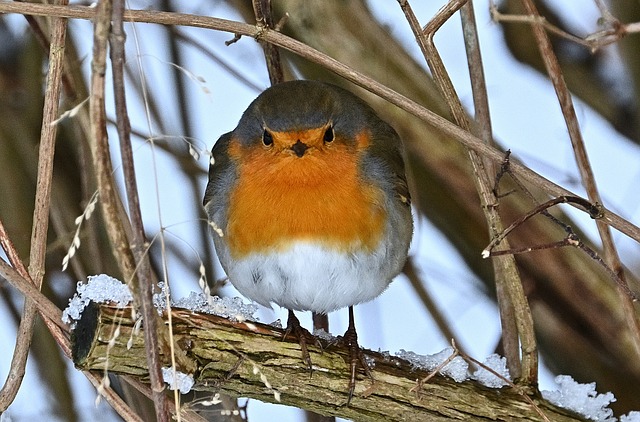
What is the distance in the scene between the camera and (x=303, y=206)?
2.61 metres

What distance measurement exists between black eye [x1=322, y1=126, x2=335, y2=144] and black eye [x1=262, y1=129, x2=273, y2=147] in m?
0.15

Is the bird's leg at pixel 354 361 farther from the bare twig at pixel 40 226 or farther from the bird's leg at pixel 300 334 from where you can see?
the bare twig at pixel 40 226

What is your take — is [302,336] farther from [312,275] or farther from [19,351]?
[19,351]

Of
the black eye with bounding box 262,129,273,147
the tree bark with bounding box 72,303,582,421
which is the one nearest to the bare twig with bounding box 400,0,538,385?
the tree bark with bounding box 72,303,582,421

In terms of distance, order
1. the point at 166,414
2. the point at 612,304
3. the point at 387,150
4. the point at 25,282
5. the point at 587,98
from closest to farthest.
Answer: the point at 166,414 < the point at 25,282 < the point at 387,150 < the point at 612,304 < the point at 587,98

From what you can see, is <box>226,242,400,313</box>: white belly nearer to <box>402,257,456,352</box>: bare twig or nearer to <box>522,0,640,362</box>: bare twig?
<box>522,0,640,362</box>: bare twig

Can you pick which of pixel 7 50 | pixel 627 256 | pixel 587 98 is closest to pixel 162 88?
pixel 7 50

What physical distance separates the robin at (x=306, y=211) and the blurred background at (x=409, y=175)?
455 mm

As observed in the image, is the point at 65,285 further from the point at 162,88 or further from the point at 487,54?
the point at 487,54

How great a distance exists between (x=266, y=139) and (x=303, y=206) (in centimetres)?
25

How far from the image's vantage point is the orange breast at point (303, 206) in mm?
2607

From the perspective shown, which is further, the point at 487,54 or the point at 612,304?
the point at 487,54

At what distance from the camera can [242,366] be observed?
2.24 metres

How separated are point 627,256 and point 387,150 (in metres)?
1.32
